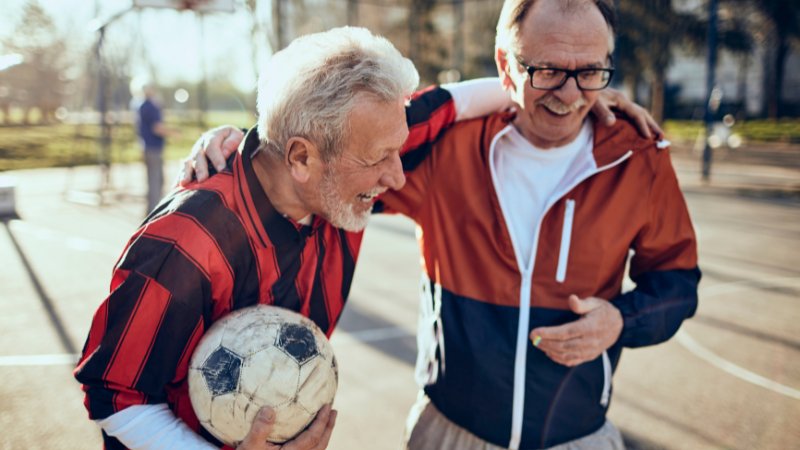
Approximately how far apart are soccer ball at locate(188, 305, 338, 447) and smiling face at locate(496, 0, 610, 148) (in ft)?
3.40

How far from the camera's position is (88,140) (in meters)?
25.9

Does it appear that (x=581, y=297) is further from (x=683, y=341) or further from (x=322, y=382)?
(x=683, y=341)

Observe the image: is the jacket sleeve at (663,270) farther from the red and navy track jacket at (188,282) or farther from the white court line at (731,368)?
the white court line at (731,368)

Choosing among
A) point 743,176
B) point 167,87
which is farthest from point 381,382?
point 167,87

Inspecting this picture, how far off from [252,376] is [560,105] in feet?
4.00

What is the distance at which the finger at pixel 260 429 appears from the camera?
5.21 ft

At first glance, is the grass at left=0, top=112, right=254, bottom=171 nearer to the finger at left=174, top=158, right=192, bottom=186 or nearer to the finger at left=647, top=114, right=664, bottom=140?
the finger at left=174, top=158, right=192, bottom=186

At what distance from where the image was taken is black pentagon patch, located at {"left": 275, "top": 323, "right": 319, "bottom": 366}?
1675 millimetres

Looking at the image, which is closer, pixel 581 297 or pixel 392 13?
pixel 581 297

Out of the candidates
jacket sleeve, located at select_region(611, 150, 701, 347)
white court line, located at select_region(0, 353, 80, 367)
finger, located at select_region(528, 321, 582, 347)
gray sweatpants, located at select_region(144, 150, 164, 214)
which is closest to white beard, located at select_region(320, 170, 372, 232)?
finger, located at select_region(528, 321, 582, 347)

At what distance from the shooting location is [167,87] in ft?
96.1

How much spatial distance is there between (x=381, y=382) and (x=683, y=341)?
2852mm

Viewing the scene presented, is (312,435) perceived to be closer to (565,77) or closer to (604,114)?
(565,77)

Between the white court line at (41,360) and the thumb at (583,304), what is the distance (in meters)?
4.55
